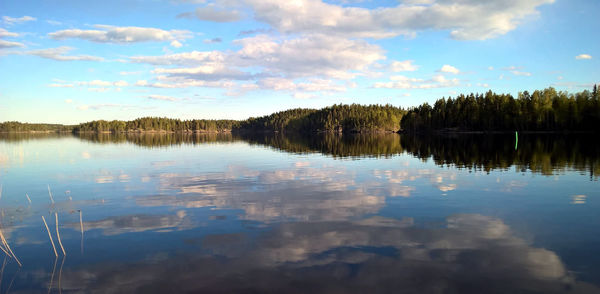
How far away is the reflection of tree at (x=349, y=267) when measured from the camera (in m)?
10.6

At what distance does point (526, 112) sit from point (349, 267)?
614 feet

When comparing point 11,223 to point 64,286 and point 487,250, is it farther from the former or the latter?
point 487,250

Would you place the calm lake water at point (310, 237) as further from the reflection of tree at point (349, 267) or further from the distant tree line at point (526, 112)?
the distant tree line at point (526, 112)

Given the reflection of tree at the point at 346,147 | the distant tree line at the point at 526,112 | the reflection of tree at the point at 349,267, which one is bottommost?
the reflection of tree at the point at 349,267

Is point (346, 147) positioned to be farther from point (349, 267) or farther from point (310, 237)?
point (349, 267)

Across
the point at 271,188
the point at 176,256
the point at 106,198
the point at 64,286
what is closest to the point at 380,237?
the point at 176,256

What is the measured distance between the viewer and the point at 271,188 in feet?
91.7

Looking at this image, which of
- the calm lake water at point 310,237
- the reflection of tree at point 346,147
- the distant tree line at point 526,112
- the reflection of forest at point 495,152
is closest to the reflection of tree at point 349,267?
the calm lake water at point 310,237

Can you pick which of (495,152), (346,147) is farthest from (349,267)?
(346,147)

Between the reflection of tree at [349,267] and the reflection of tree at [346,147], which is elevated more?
the reflection of tree at [346,147]

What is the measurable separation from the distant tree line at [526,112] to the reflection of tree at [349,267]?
6820 inches

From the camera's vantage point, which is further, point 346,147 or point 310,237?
point 346,147

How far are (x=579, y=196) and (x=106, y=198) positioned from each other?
3288 centimetres

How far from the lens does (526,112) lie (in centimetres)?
16438
